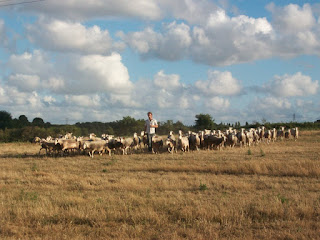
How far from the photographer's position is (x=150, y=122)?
2059 cm

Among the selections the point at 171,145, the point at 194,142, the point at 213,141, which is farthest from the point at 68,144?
the point at 213,141

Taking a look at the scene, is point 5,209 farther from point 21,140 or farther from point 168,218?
point 21,140

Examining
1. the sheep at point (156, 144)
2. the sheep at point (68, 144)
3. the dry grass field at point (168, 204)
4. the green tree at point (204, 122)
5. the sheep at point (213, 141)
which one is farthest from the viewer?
the green tree at point (204, 122)

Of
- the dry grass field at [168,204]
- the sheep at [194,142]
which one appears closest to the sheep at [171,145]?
the sheep at [194,142]

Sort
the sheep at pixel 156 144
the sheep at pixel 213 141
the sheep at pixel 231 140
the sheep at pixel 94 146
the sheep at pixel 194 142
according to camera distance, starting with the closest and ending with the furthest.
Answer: the sheep at pixel 94 146 → the sheep at pixel 156 144 → the sheep at pixel 194 142 → the sheep at pixel 213 141 → the sheep at pixel 231 140

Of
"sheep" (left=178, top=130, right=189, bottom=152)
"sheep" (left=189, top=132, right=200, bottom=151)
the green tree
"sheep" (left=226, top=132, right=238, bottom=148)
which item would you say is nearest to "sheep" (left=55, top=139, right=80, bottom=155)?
"sheep" (left=178, top=130, right=189, bottom=152)

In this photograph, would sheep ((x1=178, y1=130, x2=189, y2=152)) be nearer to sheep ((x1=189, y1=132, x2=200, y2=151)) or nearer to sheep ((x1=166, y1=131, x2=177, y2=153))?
sheep ((x1=166, y1=131, x2=177, y2=153))

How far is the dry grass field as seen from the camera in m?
6.59

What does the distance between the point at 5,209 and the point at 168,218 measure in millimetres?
4035

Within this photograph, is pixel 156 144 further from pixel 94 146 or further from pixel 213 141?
pixel 213 141

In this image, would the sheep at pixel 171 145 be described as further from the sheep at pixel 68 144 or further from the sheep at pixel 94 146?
the sheep at pixel 68 144

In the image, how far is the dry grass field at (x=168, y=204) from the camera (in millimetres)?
6590

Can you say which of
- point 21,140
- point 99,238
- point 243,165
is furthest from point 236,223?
point 21,140

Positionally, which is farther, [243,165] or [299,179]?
[243,165]
